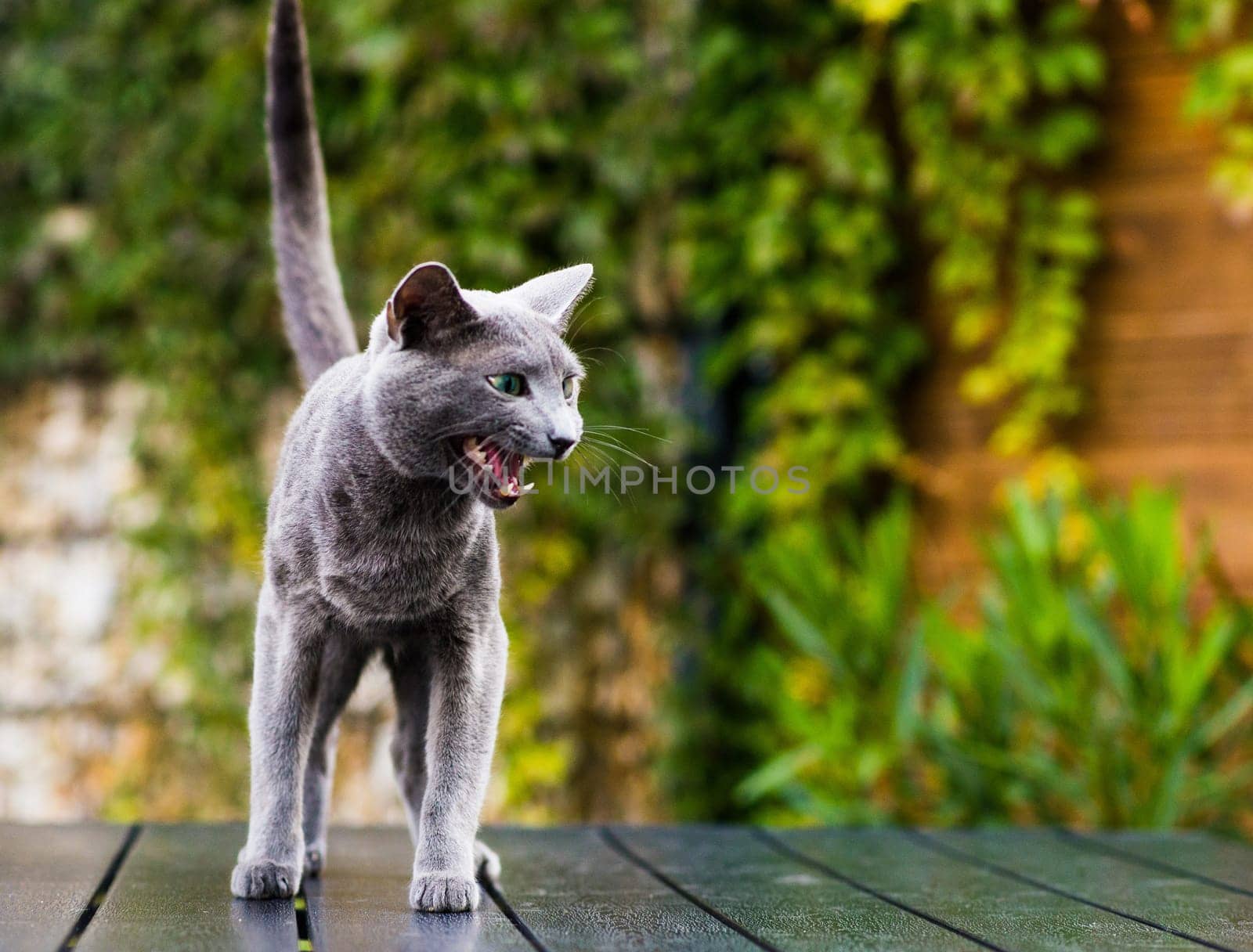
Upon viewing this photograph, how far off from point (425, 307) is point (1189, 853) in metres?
1.47

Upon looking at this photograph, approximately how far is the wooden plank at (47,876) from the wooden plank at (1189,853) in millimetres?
1359

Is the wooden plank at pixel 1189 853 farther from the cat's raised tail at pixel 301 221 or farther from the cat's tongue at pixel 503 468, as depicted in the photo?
the cat's raised tail at pixel 301 221

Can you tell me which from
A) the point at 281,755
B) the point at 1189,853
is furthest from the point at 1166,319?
the point at 281,755

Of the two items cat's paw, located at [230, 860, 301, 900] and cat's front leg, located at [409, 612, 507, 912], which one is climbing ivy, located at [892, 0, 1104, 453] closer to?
cat's front leg, located at [409, 612, 507, 912]

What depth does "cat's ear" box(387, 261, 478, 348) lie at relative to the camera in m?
1.12

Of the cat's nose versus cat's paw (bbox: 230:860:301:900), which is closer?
the cat's nose

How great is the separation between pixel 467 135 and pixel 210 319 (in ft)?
2.63

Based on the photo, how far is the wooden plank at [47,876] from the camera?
1.18 meters

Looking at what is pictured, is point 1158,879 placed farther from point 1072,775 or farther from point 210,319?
point 210,319

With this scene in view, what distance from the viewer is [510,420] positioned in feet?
3.72

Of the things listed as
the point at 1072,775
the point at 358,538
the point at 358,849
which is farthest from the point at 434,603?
the point at 1072,775

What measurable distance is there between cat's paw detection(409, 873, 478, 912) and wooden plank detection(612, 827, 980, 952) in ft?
Result: 0.90

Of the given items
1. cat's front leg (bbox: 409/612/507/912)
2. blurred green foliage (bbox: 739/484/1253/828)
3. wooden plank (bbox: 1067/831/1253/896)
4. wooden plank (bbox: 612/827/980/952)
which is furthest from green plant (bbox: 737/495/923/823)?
cat's front leg (bbox: 409/612/507/912)

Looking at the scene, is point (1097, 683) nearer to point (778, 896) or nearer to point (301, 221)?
point (778, 896)
